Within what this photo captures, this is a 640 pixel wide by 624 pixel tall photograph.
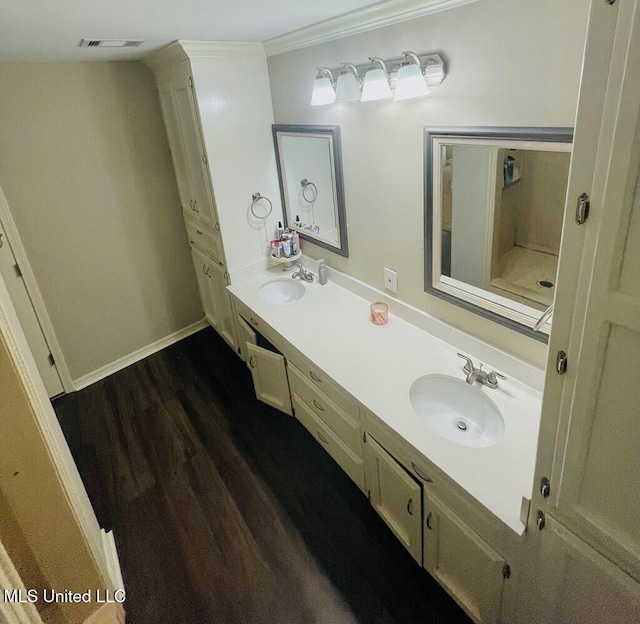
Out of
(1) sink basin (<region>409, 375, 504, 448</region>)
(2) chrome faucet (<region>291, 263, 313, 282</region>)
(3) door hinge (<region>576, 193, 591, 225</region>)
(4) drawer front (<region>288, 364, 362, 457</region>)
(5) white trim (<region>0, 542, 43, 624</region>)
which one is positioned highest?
(3) door hinge (<region>576, 193, 591, 225</region>)

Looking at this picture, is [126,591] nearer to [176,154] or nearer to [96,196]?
[96,196]

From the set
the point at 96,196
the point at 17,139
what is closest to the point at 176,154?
the point at 96,196

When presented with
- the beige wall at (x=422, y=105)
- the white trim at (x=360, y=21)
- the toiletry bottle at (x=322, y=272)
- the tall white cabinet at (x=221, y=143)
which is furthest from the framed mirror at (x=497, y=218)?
the tall white cabinet at (x=221, y=143)

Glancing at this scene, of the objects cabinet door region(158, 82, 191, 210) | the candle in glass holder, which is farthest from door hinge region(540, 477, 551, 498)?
cabinet door region(158, 82, 191, 210)

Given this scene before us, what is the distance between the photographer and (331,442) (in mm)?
2111

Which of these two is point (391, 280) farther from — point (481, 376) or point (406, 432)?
point (406, 432)

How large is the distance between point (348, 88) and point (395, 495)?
1.75 metres

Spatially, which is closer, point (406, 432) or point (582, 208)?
point (582, 208)

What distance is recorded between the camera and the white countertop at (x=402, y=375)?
1.29m

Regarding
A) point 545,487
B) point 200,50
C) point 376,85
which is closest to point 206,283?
point 200,50

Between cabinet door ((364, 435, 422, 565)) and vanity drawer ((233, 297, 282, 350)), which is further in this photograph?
vanity drawer ((233, 297, 282, 350))

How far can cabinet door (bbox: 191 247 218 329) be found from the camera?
121 inches

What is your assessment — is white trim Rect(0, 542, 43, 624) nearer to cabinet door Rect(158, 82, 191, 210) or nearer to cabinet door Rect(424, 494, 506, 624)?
cabinet door Rect(424, 494, 506, 624)

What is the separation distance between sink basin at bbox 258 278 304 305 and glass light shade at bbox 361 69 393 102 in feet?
4.09
